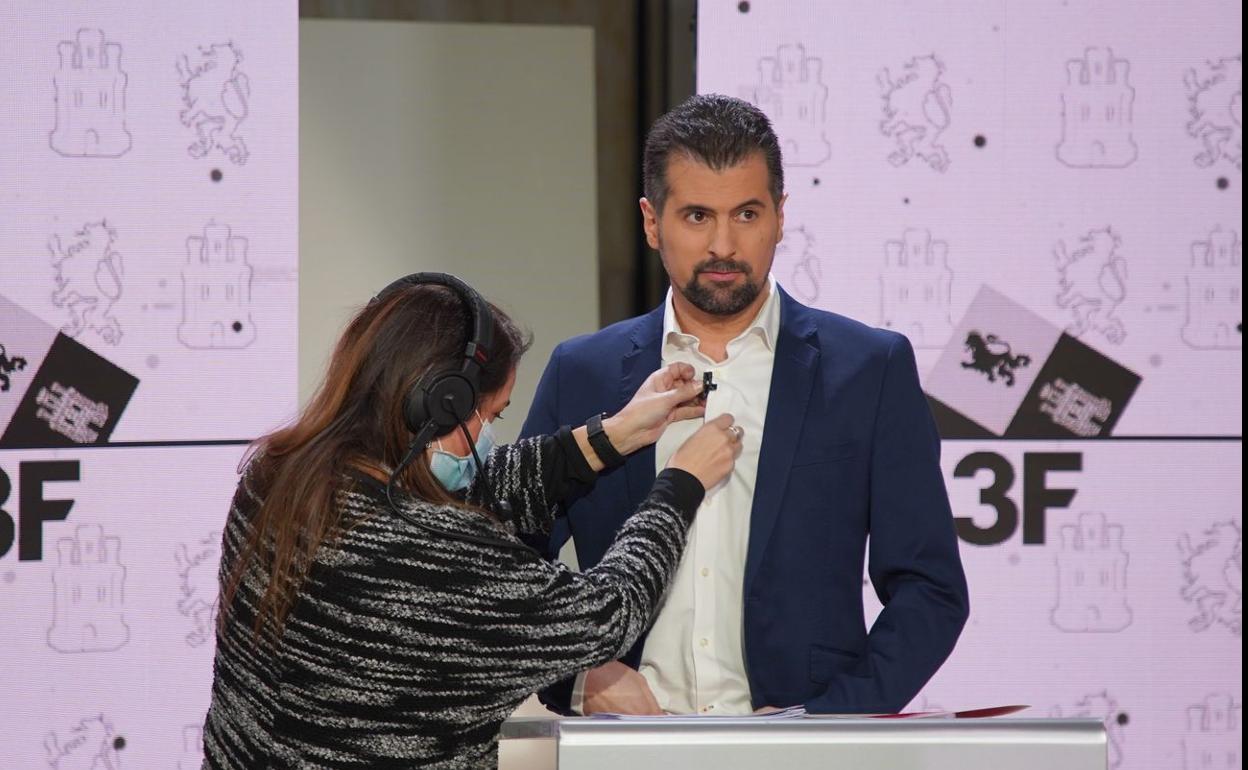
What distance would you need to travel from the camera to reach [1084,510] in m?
2.96

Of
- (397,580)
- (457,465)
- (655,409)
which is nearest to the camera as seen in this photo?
(397,580)

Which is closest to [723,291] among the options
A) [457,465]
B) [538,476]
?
[538,476]

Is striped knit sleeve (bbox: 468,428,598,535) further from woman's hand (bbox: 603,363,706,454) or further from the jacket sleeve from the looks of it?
the jacket sleeve

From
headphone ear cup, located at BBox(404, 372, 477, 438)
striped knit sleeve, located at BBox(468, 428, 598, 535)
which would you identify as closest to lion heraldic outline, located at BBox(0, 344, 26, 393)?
striped knit sleeve, located at BBox(468, 428, 598, 535)

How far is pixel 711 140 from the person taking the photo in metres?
1.89

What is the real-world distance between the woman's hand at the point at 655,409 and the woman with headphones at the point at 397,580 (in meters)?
0.23

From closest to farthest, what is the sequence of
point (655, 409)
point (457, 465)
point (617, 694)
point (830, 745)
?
point (830, 745) → point (457, 465) → point (617, 694) → point (655, 409)

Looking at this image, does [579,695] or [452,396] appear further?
[579,695]

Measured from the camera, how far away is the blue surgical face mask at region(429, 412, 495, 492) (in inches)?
62.9

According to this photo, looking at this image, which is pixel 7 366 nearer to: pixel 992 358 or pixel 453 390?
pixel 453 390

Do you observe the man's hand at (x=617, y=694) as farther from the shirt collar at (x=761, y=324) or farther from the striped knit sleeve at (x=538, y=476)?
the shirt collar at (x=761, y=324)

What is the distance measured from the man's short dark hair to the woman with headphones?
1.38 ft

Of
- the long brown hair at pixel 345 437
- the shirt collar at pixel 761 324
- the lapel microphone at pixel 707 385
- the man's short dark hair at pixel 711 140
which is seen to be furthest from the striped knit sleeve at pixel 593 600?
the man's short dark hair at pixel 711 140

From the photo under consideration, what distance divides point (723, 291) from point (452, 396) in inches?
19.7
